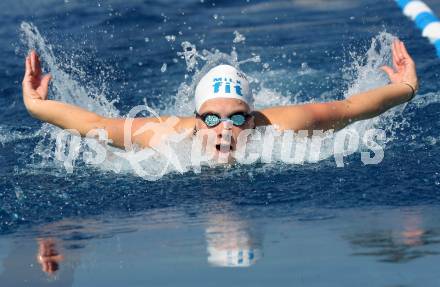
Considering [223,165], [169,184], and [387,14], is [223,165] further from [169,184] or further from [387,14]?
[387,14]

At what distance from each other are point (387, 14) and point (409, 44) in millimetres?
1561

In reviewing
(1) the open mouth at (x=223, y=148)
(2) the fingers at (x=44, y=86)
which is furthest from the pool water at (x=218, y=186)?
(2) the fingers at (x=44, y=86)

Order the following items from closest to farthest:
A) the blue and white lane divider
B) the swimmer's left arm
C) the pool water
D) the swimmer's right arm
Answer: the pool water < the swimmer's right arm < the swimmer's left arm < the blue and white lane divider

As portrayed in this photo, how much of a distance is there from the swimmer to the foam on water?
126 mm

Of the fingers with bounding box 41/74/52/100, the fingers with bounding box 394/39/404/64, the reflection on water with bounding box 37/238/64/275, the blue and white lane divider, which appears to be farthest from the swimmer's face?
the blue and white lane divider

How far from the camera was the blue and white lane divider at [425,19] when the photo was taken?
23.7 feet

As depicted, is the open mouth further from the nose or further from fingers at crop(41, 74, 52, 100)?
fingers at crop(41, 74, 52, 100)

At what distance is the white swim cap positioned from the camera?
5.94 metres

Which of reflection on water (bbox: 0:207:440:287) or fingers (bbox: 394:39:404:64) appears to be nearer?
reflection on water (bbox: 0:207:440:287)

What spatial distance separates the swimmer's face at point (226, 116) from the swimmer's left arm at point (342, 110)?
225 millimetres

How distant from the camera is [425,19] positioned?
750 cm

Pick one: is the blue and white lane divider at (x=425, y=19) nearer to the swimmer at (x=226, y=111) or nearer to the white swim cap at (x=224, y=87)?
the swimmer at (x=226, y=111)

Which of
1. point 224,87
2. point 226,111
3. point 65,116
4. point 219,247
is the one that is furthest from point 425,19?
point 219,247

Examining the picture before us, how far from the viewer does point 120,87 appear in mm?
8703
